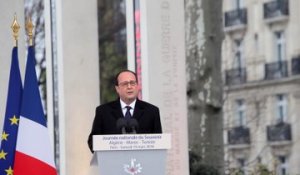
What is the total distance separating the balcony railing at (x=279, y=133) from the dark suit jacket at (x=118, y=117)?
1920 inches

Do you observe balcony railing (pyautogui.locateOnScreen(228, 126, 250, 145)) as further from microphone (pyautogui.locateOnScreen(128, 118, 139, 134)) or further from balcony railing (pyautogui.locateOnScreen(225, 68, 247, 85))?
microphone (pyautogui.locateOnScreen(128, 118, 139, 134))

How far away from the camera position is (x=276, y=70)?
61969 millimetres

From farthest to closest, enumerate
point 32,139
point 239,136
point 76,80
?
point 239,136 → point 76,80 → point 32,139

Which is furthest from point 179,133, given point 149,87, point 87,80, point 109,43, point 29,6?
point 109,43

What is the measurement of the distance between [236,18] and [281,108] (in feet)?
15.2

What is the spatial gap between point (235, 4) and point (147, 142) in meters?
53.2

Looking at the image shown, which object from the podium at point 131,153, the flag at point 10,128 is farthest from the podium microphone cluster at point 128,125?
the flag at point 10,128

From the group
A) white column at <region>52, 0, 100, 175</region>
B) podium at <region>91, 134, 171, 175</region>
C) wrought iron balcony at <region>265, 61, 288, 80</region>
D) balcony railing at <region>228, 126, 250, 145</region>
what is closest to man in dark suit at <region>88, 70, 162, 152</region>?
podium at <region>91, 134, 171, 175</region>

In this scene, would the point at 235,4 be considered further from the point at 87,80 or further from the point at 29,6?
the point at 87,80

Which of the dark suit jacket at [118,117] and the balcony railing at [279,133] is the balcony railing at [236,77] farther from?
the dark suit jacket at [118,117]

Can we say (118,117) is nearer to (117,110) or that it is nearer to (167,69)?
(117,110)

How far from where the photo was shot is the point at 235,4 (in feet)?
212

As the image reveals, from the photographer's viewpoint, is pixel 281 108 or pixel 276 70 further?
pixel 276 70

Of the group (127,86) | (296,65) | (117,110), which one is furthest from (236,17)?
(127,86)
